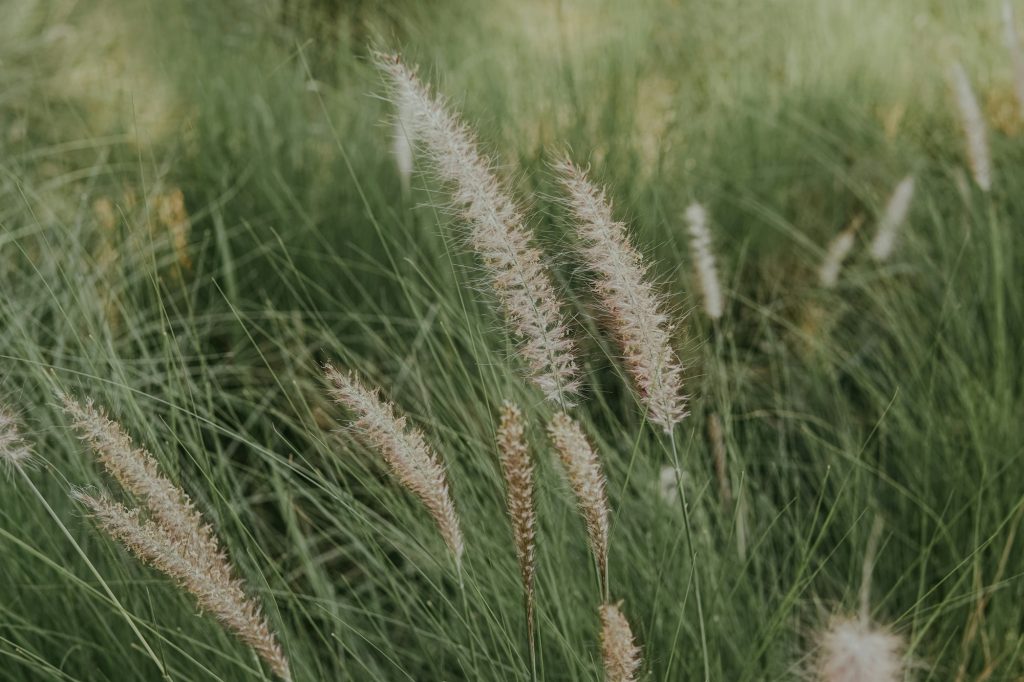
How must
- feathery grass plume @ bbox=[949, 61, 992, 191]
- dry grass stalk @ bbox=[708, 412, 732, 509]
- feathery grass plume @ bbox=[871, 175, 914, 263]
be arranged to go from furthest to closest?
feathery grass plume @ bbox=[871, 175, 914, 263], feathery grass plume @ bbox=[949, 61, 992, 191], dry grass stalk @ bbox=[708, 412, 732, 509]

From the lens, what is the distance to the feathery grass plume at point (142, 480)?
935 mm

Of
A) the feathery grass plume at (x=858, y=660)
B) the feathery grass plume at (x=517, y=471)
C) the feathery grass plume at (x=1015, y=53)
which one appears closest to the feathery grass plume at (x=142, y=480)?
the feathery grass plume at (x=517, y=471)

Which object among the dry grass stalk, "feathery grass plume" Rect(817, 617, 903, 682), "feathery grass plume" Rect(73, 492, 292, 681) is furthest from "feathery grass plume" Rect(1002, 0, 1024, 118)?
"feathery grass plume" Rect(73, 492, 292, 681)

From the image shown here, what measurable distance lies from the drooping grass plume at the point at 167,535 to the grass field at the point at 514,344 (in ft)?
0.20

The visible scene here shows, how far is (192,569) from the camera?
3.04ft

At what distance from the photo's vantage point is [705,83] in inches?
155

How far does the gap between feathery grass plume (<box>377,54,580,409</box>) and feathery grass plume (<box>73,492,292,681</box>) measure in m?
0.34

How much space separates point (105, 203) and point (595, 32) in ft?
7.48

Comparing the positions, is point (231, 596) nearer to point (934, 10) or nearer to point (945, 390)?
point (945, 390)

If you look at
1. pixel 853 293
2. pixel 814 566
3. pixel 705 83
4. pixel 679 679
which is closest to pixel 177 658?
pixel 679 679

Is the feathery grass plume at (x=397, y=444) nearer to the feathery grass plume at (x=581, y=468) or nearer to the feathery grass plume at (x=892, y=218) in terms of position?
the feathery grass plume at (x=581, y=468)

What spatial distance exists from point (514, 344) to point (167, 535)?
60 centimetres

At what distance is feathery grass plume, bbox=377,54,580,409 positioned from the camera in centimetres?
96

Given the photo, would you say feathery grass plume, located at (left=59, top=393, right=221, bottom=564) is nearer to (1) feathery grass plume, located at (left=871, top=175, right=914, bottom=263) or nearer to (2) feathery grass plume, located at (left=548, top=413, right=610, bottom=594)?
(2) feathery grass plume, located at (left=548, top=413, right=610, bottom=594)
